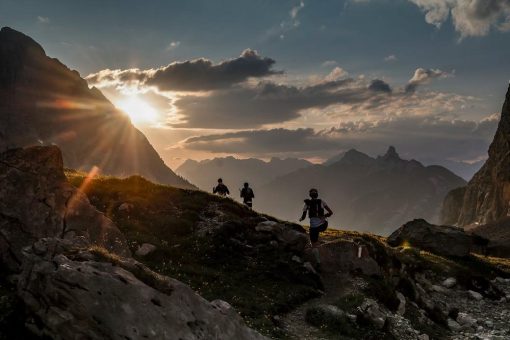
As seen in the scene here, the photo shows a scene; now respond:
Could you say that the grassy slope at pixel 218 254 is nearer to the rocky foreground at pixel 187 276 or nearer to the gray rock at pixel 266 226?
the rocky foreground at pixel 187 276

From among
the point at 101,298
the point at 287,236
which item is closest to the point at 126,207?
the point at 287,236

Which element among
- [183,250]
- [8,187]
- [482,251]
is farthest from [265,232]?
[482,251]

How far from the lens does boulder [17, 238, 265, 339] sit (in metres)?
11.3

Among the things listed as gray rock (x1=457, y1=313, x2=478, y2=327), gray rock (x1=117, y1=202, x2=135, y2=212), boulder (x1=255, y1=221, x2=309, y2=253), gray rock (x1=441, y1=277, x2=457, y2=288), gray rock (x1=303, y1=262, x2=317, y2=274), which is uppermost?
gray rock (x1=117, y1=202, x2=135, y2=212)

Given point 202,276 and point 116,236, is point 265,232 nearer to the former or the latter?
point 202,276

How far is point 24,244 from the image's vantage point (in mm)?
17609

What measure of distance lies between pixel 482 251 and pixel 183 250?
53.5 m

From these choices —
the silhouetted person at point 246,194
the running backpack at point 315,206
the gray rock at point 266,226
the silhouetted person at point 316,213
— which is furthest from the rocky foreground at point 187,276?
the running backpack at point 315,206

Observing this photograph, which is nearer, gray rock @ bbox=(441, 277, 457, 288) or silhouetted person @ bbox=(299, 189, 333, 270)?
silhouetted person @ bbox=(299, 189, 333, 270)

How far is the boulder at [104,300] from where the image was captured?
11.3 meters

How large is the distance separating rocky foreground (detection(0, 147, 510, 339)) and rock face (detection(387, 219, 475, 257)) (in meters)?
6.91

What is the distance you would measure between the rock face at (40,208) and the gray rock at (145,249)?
3.02m

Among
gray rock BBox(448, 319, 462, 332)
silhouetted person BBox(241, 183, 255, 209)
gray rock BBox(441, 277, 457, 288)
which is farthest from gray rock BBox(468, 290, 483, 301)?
silhouetted person BBox(241, 183, 255, 209)

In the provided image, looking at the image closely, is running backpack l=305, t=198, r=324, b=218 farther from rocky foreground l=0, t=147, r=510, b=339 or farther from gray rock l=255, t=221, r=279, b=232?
gray rock l=255, t=221, r=279, b=232
